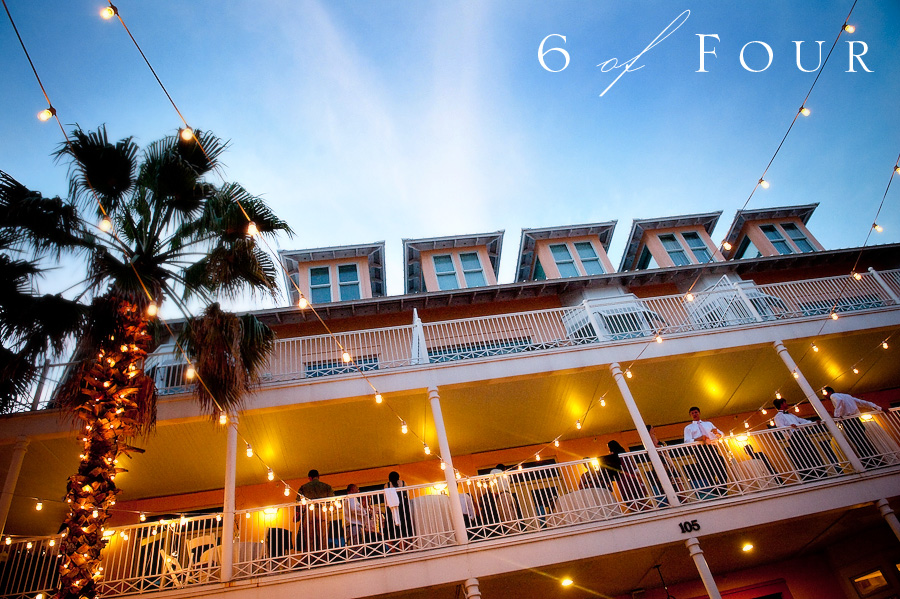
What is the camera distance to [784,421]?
10.4m

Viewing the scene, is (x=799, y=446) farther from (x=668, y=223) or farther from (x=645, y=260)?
(x=668, y=223)

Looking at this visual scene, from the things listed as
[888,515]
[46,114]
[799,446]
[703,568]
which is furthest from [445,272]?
[888,515]

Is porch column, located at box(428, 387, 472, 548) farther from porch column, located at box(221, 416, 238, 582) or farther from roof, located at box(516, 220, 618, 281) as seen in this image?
roof, located at box(516, 220, 618, 281)

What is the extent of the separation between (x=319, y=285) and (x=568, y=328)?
7.48 metres

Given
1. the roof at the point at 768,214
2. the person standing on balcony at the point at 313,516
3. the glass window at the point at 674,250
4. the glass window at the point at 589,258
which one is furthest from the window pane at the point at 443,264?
the roof at the point at 768,214

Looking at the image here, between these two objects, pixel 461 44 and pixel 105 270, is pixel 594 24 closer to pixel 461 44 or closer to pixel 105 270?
pixel 461 44

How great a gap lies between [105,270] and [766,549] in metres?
13.7

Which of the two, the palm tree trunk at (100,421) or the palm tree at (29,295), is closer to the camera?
the palm tree trunk at (100,421)

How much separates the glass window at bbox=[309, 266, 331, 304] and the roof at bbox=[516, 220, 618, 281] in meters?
6.40

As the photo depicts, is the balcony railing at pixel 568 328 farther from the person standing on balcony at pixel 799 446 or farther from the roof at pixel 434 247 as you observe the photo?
the roof at pixel 434 247

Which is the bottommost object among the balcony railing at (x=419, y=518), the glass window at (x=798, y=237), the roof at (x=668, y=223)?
the balcony railing at (x=419, y=518)

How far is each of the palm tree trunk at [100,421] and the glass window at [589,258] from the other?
41.2 ft

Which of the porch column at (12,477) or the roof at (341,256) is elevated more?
the roof at (341,256)

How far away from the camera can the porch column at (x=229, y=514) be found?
7910 mm
